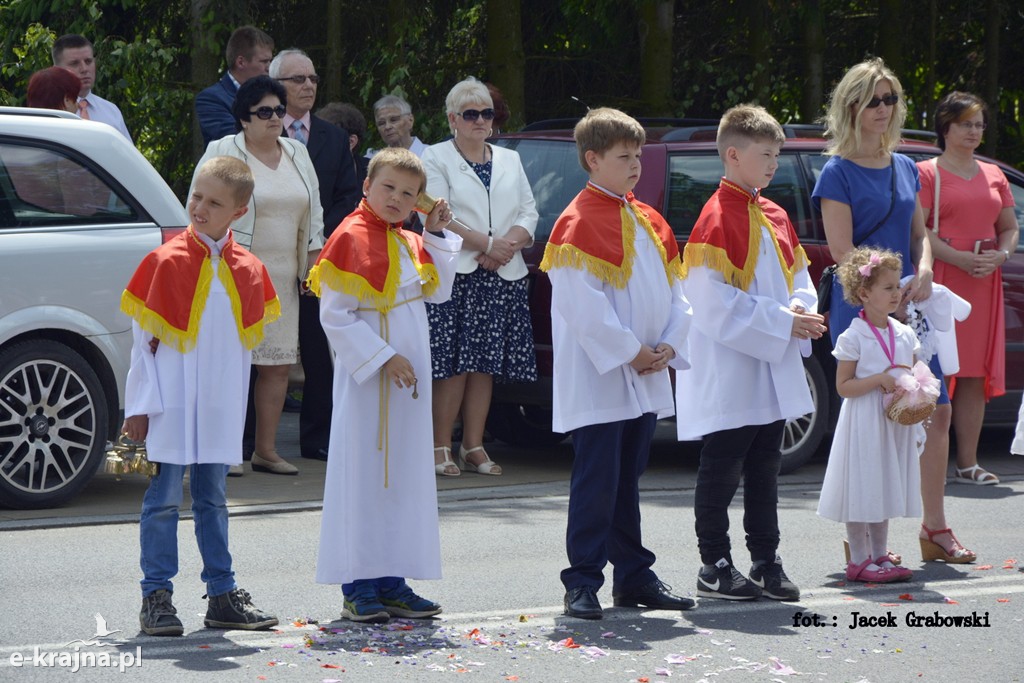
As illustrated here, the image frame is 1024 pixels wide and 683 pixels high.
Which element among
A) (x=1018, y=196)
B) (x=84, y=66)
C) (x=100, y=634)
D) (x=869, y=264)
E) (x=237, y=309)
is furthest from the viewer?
(x=1018, y=196)

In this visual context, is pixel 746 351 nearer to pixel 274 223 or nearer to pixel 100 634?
pixel 100 634

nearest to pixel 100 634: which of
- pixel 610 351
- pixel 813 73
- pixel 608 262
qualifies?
pixel 610 351

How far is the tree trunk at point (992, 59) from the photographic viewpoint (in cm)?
1889

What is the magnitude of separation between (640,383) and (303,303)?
4.00 metres

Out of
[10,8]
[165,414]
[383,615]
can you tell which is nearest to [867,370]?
[383,615]

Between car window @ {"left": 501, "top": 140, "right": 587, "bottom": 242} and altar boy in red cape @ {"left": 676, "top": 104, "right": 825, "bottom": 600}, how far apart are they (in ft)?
10.7

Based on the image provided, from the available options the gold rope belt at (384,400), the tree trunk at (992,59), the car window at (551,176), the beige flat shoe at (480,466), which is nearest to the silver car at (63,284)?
the beige flat shoe at (480,466)

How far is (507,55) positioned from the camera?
15.2m

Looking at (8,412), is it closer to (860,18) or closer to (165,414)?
(165,414)

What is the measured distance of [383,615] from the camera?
6.39 m

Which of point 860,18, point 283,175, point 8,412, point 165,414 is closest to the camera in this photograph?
point 165,414

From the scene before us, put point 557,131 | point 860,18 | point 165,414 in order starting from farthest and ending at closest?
point 860,18, point 557,131, point 165,414

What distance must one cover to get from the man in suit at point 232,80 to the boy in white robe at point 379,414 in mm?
4018

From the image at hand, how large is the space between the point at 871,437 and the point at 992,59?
41.6 ft
